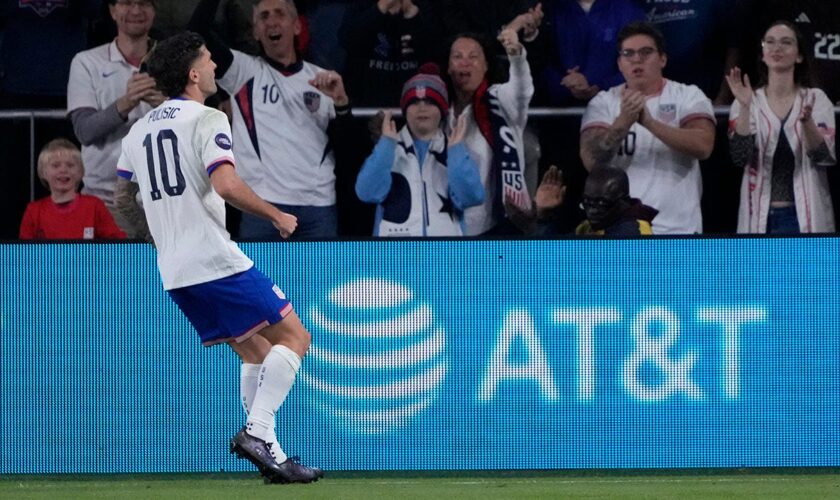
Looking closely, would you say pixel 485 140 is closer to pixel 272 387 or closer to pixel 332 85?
pixel 332 85

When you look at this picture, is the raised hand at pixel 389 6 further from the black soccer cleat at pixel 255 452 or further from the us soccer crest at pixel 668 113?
the black soccer cleat at pixel 255 452

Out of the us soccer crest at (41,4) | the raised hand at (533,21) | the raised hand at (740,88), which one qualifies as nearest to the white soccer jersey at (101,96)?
the us soccer crest at (41,4)

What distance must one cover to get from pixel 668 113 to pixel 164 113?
399 cm

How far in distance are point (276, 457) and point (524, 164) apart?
3.72 metres

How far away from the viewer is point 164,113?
20.5 feet

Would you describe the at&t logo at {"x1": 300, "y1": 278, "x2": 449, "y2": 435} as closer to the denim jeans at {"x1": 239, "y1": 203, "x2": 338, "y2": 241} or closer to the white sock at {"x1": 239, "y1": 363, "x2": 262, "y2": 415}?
the denim jeans at {"x1": 239, "y1": 203, "x2": 338, "y2": 241}

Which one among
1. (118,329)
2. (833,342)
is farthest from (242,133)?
(833,342)

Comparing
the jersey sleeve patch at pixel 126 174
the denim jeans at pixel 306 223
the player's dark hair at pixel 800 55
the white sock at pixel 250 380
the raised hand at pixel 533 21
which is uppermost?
the raised hand at pixel 533 21

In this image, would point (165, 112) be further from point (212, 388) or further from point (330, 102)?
point (330, 102)

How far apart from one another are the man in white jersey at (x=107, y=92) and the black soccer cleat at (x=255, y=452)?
10.5 feet

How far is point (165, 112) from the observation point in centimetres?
624

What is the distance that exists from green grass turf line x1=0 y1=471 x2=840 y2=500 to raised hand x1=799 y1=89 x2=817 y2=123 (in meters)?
2.30

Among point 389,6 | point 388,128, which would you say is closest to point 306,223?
point 388,128

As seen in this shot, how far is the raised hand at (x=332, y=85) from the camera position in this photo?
9008 millimetres
